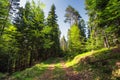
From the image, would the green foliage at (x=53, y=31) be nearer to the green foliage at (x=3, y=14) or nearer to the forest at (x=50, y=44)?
the forest at (x=50, y=44)

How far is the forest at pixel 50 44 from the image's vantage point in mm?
17453

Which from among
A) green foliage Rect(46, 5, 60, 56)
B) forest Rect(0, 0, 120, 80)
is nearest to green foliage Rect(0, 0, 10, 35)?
forest Rect(0, 0, 120, 80)

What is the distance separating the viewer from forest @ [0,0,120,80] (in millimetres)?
17453

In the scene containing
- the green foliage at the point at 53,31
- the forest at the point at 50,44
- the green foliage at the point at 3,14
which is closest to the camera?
the forest at the point at 50,44

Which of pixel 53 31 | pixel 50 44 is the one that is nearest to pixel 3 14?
pixel 50 44

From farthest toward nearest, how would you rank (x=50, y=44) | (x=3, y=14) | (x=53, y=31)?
(x=53, y=31), (x=50, y=44), (x=3, y=14)

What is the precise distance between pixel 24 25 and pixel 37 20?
3464mm

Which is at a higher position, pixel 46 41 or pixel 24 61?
pixel 46 41

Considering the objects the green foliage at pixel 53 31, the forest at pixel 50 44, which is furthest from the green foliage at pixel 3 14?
the green foliage at pixel 53 31

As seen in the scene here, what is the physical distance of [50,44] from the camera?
41.4m

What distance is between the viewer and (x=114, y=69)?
14.7m

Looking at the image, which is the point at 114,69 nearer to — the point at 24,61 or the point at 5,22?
the point at 5,22

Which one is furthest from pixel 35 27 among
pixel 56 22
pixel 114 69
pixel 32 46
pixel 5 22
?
pixel 114 69

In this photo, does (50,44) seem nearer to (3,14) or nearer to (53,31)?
(53,31)
